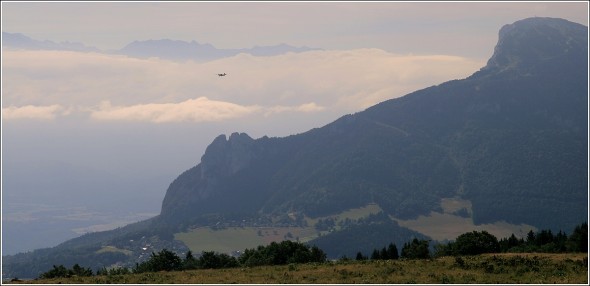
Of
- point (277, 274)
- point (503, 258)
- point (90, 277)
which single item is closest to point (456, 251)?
point (503, 258)

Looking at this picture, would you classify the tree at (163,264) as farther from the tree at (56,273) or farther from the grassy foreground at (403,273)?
the grassy foreground at (403,273)

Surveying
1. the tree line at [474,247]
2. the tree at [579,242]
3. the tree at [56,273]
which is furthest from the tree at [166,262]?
the tree at [579,242]

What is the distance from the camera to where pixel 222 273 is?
117 metres

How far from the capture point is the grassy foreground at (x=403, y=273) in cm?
10562

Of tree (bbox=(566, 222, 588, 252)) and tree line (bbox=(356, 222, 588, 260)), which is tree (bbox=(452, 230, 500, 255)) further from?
tree (bbox=(566, 222, 588, 252))

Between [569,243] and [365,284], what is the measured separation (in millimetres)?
54799

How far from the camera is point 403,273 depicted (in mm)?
111625

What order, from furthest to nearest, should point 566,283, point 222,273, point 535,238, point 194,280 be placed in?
point 535,238
point 222,273
point 194,280
point 566,283

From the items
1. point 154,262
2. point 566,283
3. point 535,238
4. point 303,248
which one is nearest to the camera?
point 566,283

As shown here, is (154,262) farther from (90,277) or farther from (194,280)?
(194,280)

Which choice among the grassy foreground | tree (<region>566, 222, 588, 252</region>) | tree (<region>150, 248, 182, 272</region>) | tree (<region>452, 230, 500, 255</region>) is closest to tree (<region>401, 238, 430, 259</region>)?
tree (<region>452, 230, 500, 255</region>)

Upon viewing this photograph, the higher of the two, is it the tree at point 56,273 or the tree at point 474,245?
the tree at point 56,273

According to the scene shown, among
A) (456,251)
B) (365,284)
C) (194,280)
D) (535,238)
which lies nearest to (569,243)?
(456,251)

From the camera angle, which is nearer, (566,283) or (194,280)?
(566,283)
